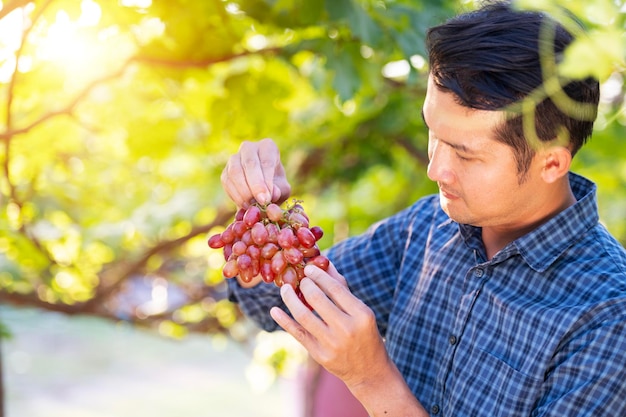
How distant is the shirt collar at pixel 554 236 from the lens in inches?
61.4

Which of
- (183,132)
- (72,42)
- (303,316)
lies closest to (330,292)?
(303,316)

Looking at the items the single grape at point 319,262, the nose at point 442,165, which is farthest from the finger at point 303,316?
the nose at point 442,165

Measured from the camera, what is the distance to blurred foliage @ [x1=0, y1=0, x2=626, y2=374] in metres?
2.20

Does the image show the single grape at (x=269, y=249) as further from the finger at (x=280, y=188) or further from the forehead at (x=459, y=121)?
the forehead at (x=459, y=121)

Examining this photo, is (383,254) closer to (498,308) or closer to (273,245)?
(498,308)

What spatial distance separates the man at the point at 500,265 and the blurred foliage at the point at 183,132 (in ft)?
1.88

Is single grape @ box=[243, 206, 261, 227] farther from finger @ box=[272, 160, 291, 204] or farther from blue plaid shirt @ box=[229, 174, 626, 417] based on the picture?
blue plaid shirt @ box=[229, 174, 626, 417]

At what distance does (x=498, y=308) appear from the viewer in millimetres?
1595

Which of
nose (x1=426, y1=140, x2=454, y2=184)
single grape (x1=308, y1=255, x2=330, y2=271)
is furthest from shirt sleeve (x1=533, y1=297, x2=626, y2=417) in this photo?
single grape (x1=308, y1=255, x2=330, y2=271)

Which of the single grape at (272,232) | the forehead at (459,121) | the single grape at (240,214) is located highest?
the forehead at (459,121)

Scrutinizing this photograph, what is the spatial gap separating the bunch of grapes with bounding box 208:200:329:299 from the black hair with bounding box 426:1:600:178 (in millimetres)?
405

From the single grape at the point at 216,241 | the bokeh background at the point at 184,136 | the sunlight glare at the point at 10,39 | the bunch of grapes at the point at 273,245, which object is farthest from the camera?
the bokeh background at the point at 184,136

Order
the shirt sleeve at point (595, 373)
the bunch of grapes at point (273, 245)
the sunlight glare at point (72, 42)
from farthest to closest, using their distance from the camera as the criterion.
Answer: the sunlight glare at point (72, 42) → the bunch of grapes at point (273, 245) → the shirt sleeve at point (595, 373)

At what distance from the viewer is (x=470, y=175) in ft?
4.86
